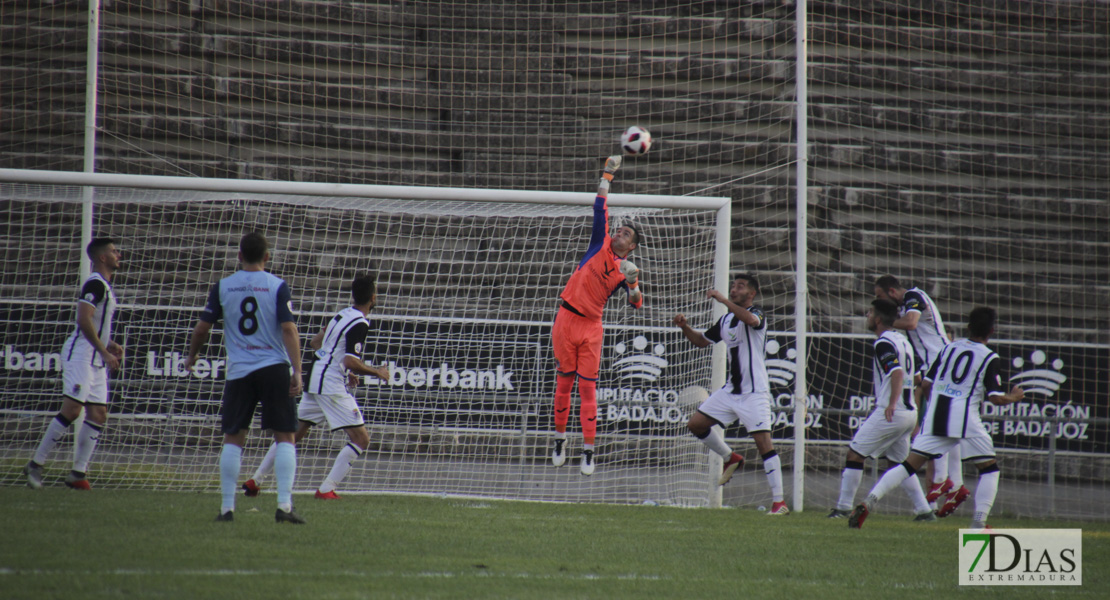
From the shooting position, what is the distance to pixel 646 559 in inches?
208

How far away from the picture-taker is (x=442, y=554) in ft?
16.6

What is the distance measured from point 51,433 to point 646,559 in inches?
214

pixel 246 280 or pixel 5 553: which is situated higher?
pixel 246 280

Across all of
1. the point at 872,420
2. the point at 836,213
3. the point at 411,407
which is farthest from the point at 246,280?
the point at 836,213

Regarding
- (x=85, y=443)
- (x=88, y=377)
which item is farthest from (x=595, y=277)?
(x=85, y=443)

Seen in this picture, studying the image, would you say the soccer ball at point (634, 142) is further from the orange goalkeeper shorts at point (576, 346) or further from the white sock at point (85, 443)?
the white sock at point (85, 443)

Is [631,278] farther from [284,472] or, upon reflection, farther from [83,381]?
[83,381]

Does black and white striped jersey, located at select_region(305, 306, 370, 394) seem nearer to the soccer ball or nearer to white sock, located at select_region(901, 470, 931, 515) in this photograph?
the soccer ball

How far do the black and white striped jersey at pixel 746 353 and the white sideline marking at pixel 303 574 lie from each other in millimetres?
4182

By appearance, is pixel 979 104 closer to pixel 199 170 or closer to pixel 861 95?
pixel 861 95

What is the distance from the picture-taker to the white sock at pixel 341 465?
795cm

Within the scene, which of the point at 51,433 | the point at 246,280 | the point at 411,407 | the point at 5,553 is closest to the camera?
the point at 5,553

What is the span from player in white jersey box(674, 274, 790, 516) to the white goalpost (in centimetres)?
63

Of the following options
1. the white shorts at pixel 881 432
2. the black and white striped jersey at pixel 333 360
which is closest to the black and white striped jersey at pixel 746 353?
the white shorts at pixel 881 432
